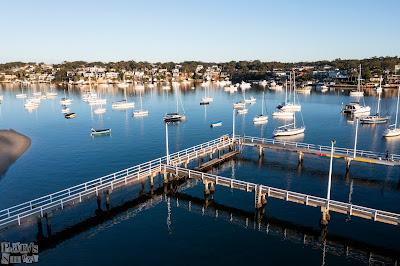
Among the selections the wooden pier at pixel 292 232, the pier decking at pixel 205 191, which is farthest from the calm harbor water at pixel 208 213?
the pier decking at pixel 205 191

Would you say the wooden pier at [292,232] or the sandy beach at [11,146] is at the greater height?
the sandy beach at [11,146]

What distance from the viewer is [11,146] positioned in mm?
65625

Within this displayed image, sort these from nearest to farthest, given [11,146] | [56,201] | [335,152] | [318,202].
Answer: [318,202], [56,201], [335,152], [11,146]

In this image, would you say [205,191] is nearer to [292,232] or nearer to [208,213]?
[208,213]

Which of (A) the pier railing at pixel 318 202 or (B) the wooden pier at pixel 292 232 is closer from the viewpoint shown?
(B) the wooden pier at pixel 292 232

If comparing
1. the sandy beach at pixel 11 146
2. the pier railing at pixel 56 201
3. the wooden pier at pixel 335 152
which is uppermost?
the wooden pier at pixel 335 152

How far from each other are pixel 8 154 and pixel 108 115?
5017cm

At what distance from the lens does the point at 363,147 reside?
6231 centimetres

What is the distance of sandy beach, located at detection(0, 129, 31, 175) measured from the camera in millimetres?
55794

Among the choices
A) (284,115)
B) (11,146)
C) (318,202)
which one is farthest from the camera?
(284,115)

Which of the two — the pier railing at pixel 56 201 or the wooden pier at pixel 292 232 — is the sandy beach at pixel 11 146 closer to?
the pier railing at pixel 56 201

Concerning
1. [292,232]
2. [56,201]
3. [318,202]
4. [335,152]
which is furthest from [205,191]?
[335,152]

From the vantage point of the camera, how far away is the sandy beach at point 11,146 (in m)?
55.8

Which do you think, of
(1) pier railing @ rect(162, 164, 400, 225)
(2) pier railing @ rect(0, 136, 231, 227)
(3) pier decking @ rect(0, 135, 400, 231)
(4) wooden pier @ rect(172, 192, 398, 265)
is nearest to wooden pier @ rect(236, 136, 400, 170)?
(3) pier decking @ rect(0, 135, 400, 231)
